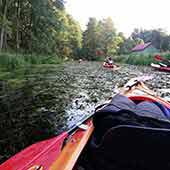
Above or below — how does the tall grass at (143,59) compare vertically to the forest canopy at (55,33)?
below

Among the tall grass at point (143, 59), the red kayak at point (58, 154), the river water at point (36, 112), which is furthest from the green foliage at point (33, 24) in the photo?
the red kayak at point (58, 154)

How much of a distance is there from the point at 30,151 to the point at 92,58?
50424mm

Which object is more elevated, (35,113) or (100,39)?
(100,39)

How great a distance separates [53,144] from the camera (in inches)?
117

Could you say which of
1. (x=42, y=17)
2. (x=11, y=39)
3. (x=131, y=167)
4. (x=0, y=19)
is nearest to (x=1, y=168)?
(x=131, y=167)

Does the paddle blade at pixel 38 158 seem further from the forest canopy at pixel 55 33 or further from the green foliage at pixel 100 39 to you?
the green foliage at pixel 100 39

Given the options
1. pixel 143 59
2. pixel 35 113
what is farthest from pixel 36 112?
pixel 143 59

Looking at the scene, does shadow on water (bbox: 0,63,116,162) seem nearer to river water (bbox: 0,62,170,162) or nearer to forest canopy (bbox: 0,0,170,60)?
river water (bbox: 0,62,170,162)

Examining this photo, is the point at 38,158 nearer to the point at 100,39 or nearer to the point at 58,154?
the point at 58,154

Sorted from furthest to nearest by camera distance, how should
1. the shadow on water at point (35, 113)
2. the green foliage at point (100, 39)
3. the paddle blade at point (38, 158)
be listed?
the green foliage at point (100, 39) → the shadow on water at point (35, 113) → the paddle blade at point (38, 158)

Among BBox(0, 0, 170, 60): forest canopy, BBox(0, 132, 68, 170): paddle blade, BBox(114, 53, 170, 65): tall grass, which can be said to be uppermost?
BBox(0, 0, 170, 60): forest canopy

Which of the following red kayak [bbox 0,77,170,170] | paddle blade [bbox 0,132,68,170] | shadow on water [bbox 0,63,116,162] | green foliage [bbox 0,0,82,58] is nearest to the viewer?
red kayak [bbox 0,77,170,170]

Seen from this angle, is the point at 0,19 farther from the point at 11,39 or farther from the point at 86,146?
the point at 86,146

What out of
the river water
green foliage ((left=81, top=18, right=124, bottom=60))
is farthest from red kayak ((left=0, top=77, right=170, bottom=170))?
green foliage ((left=81, top=18, right=124, bottom=60))
